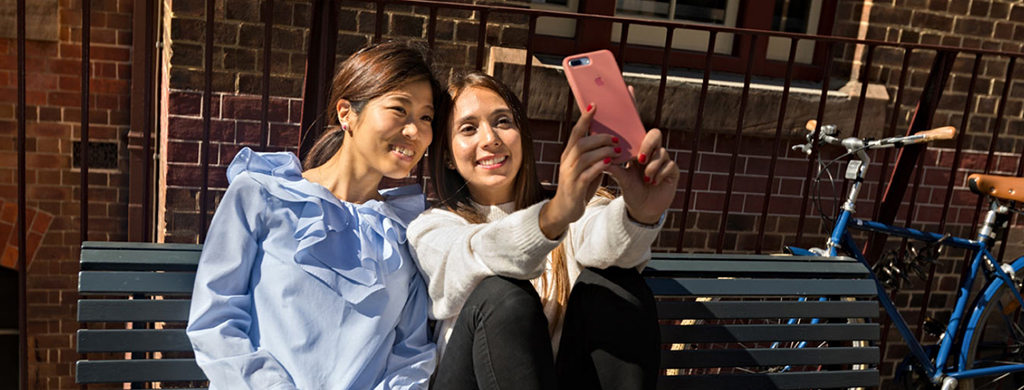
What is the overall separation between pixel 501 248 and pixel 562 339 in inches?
13.5

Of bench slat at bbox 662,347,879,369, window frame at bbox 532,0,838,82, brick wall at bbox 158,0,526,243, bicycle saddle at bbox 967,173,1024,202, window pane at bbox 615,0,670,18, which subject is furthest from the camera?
window pane at bbox 615,0,670,18

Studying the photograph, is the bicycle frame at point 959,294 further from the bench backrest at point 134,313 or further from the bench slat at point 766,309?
the bench backrest at point 134,313

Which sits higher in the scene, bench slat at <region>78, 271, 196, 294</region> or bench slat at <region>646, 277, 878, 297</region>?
bench slat at <region>646, 277, 878, 297</region>

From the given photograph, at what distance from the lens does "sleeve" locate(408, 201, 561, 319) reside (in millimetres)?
1935

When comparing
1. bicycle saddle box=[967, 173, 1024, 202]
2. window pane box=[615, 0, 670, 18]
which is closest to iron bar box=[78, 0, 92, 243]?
window pane box=[615, 0, 670, 18]

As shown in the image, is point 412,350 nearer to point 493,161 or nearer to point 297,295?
point 297,295

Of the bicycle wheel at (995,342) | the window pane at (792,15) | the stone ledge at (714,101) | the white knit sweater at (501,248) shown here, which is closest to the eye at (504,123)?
the white knit sweater at (501,248)

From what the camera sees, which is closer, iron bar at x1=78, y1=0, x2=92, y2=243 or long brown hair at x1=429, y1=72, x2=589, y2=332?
long brown hair at x1=429, y1=72, x2=589, y2=332

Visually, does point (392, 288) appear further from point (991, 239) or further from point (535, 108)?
point (991, 239)

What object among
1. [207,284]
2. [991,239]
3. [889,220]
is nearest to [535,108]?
[889,220]

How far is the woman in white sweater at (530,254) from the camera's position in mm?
1934

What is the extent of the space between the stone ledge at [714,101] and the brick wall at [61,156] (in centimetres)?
235

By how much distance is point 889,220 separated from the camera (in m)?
3.97

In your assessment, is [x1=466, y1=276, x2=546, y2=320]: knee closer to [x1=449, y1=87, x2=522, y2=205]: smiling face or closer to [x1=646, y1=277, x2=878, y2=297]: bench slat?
[x1=449, y1=87, x2=522, y2=205]: smiling face
